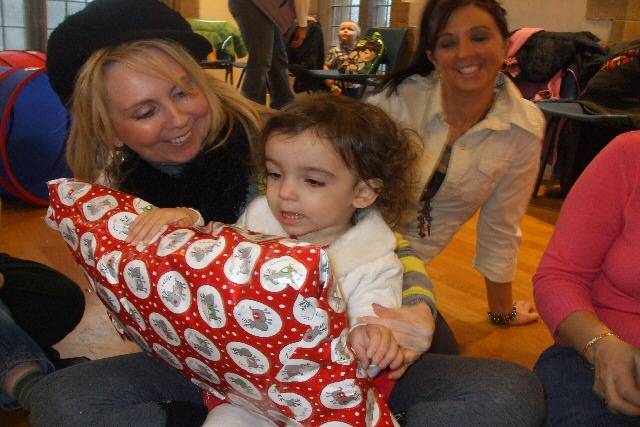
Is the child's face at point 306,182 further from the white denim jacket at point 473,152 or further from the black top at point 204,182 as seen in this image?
the white denim jacket at point 473,152

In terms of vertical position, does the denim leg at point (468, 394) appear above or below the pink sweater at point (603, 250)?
below

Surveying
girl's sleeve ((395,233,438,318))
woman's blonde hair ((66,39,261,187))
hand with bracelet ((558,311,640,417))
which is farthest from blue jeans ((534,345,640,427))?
woman's blonde hair ((66,39,261,187))

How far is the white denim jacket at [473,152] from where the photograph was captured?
1.54 m

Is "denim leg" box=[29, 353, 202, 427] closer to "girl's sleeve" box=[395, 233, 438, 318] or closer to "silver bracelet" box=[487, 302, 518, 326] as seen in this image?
"girl's sleeve" box=[395, 233, 438, 318]

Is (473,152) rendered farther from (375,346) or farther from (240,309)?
(240,309)

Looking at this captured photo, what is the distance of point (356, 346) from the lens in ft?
2.67

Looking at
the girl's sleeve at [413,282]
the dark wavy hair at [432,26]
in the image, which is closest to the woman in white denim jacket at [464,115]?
the dark wavy hair at [432,26]

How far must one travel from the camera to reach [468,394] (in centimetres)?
86

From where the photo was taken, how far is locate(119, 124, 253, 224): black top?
3.65ft

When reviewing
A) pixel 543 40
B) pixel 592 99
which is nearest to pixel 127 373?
pixel 592 99

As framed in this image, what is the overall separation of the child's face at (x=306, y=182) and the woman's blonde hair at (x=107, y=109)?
0.58 ft

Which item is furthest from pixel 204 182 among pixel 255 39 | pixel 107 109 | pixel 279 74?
pixel 279 74

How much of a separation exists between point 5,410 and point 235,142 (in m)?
0.78

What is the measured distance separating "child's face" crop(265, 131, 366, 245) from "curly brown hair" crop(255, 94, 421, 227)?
0.05 feet
